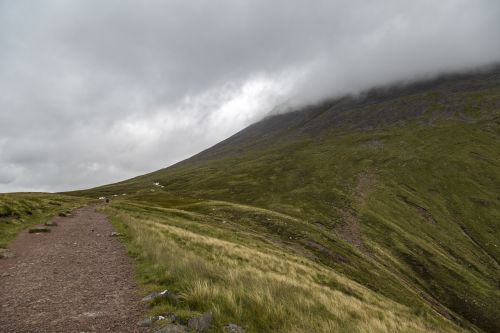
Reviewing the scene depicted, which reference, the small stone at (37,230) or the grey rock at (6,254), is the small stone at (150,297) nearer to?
the grey rock at (6,254)

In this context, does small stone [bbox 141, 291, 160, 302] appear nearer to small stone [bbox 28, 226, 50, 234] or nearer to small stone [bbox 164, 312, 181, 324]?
small stone [bbox 164, 312, 181, 324]

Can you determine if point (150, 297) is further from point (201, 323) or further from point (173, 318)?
point (201, 323)

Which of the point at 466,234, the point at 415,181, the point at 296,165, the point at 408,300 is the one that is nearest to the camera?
the point at 408,300

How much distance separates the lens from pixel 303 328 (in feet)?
33.9

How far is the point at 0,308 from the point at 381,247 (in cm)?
6510

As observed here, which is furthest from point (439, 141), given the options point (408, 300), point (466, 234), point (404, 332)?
point (404, 332)

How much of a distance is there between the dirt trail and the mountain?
139 cm

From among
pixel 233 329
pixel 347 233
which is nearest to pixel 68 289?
pixel 233 329

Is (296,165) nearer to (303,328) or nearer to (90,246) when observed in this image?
(90,246)

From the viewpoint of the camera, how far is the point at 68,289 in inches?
512

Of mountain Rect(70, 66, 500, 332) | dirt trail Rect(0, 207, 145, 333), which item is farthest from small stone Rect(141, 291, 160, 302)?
mountain Rect(70, 66, 500, 332)

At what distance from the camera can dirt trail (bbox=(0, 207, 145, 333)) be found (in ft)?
31.8

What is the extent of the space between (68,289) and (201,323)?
694cm

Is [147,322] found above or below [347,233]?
above
